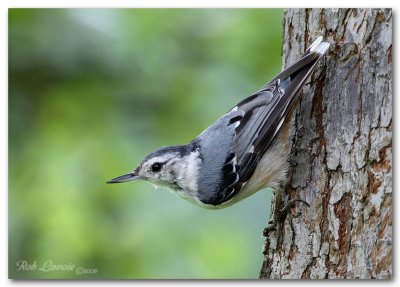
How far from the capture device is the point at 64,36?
2.97m

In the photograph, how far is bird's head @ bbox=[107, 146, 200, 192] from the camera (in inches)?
101

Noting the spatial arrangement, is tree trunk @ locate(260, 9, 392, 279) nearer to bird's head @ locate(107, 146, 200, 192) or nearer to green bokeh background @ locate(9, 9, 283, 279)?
green bokeh background @ locate(9, 9, 283, 279)

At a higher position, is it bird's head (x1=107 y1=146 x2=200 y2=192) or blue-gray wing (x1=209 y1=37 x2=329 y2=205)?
blue-gray wing (x1=209 y1=37 x2=329 y2=205)

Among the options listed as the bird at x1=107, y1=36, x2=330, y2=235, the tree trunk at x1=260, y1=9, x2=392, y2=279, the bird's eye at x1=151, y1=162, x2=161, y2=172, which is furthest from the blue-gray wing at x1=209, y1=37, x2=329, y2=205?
the bird's eye at x1=151, y1=162, x2=161, y2=172

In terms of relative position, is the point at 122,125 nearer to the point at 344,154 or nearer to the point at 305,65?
the point at 305,65

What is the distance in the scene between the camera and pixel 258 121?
2.42 metres

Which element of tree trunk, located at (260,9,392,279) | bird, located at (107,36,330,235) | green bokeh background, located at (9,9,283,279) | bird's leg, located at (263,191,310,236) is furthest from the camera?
green bokeh background, located at (9,9,283,279)

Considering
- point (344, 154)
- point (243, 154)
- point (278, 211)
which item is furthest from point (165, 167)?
point (344, 154)

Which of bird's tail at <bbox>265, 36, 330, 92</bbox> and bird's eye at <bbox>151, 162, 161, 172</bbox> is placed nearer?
bird's tail at <bbox>265, 36, 330, 92</bbox>

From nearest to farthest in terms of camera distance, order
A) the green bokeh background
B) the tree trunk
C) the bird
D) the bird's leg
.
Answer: the tree trunk
the bird
the bird's leg
the green bokeh background

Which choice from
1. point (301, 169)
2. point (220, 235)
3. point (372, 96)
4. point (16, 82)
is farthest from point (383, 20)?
A: point (16, 82)

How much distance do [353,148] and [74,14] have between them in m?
1.37

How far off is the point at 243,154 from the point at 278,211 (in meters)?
0.30

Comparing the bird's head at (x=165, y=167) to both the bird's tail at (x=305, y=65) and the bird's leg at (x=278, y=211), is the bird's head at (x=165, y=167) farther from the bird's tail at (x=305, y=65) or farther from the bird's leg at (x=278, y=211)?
the bird's tail at (x=305, y=65)
